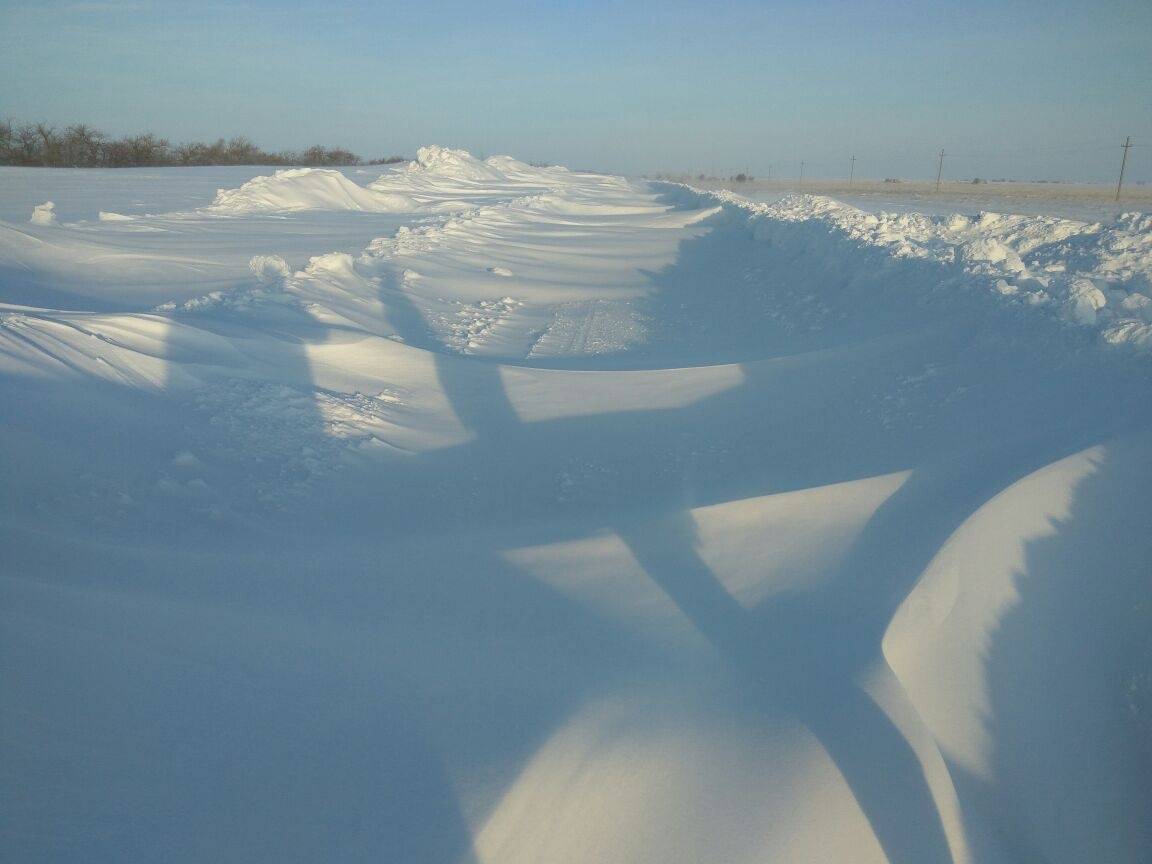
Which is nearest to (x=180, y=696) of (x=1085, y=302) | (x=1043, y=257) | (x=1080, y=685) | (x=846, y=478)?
(x=1080, y=685)

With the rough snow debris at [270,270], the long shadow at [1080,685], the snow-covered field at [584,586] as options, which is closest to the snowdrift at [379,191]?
the rough snow debris at [270,270]

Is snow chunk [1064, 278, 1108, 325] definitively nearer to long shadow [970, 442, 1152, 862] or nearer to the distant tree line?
long shadow [970, 442, 1152, 862]

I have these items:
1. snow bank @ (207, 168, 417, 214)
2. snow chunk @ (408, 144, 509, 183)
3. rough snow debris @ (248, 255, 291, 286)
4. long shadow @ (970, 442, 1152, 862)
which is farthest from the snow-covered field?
snow chunk @ (408, 144, 509, 183)

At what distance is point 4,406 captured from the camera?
11.5 ft

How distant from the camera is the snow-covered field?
77.2 inches

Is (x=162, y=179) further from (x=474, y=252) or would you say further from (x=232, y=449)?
(x=232, y=449)

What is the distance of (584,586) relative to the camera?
9.90 feet

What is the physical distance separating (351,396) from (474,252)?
690 cm

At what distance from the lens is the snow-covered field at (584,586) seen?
6.44 feet

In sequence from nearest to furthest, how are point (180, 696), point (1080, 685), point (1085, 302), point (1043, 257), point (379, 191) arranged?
point (180, 696), point (1080, 685), point (1085, 302), point (1043, 257), point (379, 191)

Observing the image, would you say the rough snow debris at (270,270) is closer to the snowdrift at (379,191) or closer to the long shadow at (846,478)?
the long shadow at (846,478)

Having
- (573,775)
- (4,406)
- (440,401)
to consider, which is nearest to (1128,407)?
(573,775)

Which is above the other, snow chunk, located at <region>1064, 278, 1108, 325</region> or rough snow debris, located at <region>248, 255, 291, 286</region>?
snow chunk, located at <region>1064, 278, 1108, 325</region>

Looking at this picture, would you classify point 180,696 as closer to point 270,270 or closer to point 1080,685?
point 1080,685
